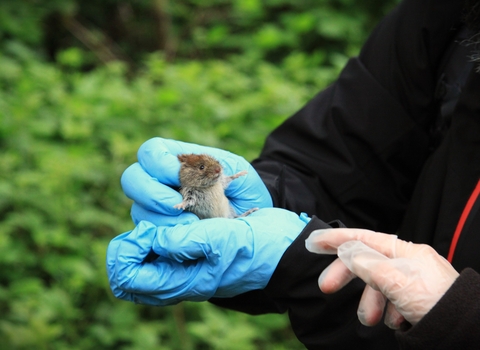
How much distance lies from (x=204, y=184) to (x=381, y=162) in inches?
27.8

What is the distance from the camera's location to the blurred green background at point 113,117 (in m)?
3.55

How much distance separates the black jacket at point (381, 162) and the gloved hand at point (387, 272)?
0.20 m

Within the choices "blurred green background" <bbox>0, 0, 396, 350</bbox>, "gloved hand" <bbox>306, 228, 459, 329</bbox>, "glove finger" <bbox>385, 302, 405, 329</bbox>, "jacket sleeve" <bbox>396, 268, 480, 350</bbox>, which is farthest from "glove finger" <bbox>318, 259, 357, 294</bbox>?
"blurred green background" <bbox>0, 0, 396, 350</bbox>

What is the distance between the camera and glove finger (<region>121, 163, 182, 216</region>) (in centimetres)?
192

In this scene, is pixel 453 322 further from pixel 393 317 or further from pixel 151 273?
pixel 151 273

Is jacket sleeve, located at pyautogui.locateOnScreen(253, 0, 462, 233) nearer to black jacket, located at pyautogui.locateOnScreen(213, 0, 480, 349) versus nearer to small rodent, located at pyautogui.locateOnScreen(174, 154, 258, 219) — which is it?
black jacket, located at pyautogui.locateOnScreen(213, 0, 480, 349)

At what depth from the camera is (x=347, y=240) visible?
153 cm

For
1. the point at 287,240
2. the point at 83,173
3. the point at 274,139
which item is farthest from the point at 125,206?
the point at 287,240

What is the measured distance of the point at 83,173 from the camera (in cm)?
401

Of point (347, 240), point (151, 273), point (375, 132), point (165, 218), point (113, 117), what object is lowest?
point (113, 117)

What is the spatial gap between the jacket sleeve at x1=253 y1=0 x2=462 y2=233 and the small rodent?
0.67ft

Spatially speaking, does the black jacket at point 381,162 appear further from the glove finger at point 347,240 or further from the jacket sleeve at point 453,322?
the jacket sleeve at point 453,322

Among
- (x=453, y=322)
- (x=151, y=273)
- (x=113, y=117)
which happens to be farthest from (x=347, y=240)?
(x=113, y=117)

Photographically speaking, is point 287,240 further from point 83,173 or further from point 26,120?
point 26,120
